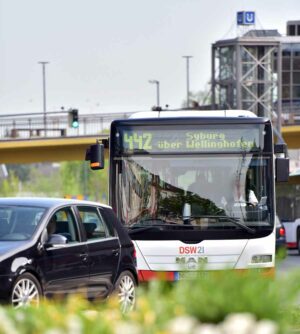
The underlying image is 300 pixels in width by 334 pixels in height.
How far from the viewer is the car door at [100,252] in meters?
15.3

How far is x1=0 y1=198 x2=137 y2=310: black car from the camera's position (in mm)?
13586

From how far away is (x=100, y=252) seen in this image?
15609mm

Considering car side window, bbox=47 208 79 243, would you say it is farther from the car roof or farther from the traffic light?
the traffic light

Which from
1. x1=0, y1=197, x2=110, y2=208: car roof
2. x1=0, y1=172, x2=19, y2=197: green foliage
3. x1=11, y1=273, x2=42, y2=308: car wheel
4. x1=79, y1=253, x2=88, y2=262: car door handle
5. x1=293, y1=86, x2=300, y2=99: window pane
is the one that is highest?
x1=0, y1=197, x2=110, y2=208: car roof

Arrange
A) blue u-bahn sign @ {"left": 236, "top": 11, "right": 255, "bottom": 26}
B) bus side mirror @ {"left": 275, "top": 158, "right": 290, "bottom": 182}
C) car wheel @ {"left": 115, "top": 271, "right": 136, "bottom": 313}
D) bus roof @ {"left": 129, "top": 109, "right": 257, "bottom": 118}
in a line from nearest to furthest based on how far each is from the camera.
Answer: car wheel @ {"left": 115, "top": 271, "right": 136, "bottom": 313}, bus side mirror @ {"left": 275, "top": 158, "right": 290, "bottom": 182}, bus roof @ {"left": 129, "top": 109, "right": 257, "bottom": 118}, blue u-bahn sign @ {"left": 236, "top": 11, "right": 255, "bottom": 26}

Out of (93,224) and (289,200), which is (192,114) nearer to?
(93,224)

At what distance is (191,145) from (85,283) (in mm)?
6938

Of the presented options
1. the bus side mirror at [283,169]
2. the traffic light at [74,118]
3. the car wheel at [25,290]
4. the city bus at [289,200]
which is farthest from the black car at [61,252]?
the traffic light at [74,118]

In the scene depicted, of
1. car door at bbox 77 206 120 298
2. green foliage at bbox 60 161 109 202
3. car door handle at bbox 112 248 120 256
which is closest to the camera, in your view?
car door at bbox 77 206 120 298

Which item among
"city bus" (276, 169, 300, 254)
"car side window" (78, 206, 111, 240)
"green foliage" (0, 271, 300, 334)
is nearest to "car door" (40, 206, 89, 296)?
"car side window" (78, 206, 111, 240)

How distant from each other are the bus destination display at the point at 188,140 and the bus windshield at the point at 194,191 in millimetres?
156

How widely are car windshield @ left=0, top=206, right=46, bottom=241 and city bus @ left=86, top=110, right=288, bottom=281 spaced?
20.0 ft

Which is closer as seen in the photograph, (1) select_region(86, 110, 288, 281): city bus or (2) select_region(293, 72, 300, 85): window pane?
(1) select_region(86, 110, 288, 281): city bus

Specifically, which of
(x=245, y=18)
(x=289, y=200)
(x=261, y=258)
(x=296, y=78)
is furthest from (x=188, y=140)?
(x=296, y=78)
